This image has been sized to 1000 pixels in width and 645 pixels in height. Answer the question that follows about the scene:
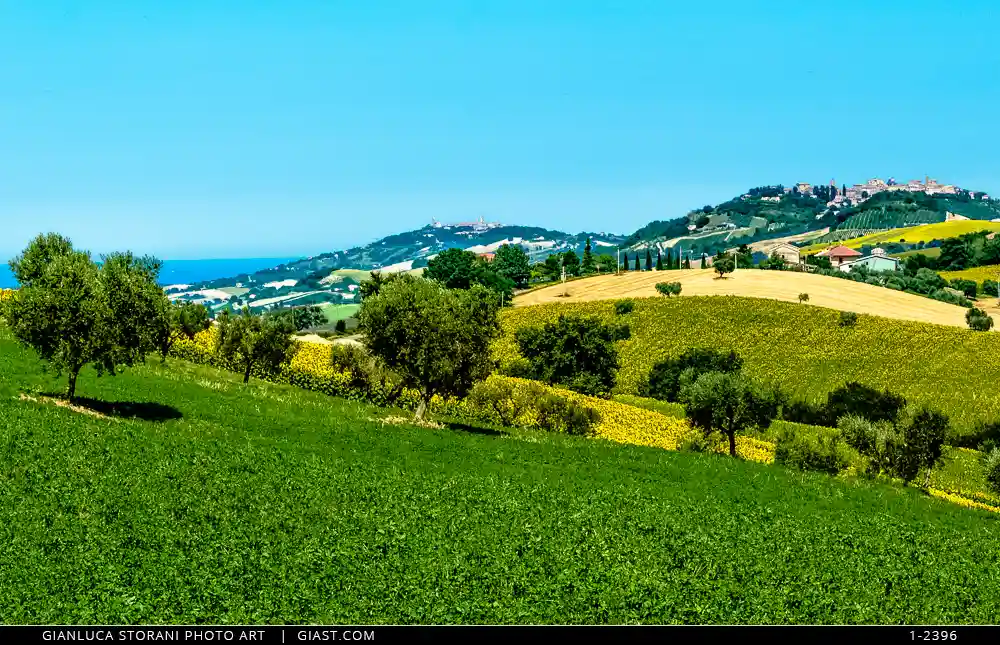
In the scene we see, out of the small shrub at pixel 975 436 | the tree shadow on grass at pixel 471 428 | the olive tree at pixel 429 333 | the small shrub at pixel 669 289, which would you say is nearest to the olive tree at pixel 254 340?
the olive tree at pixel 429 333

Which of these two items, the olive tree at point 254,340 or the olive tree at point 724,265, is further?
the olive tree at point 724,265

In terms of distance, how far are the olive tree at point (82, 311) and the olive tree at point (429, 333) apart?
1455 cm

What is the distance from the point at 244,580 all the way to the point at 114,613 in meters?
3.62

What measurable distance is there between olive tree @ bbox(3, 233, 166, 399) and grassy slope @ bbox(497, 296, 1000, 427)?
8115 centimetres

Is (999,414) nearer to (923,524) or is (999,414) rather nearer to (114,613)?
(923,524)

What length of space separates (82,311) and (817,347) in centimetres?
10994

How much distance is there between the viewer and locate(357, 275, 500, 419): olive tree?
5219cm

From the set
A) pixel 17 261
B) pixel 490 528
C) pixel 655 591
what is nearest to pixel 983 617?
pixel 655 591

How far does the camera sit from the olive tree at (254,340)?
68.9 m

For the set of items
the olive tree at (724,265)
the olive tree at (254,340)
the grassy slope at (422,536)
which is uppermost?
the olive tree at (724,265)

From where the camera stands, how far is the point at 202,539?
25547 mm

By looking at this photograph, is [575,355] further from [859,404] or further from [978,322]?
[978,322]

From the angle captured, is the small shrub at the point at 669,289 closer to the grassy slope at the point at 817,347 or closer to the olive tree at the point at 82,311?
the grassy slope at the point at 817,347
